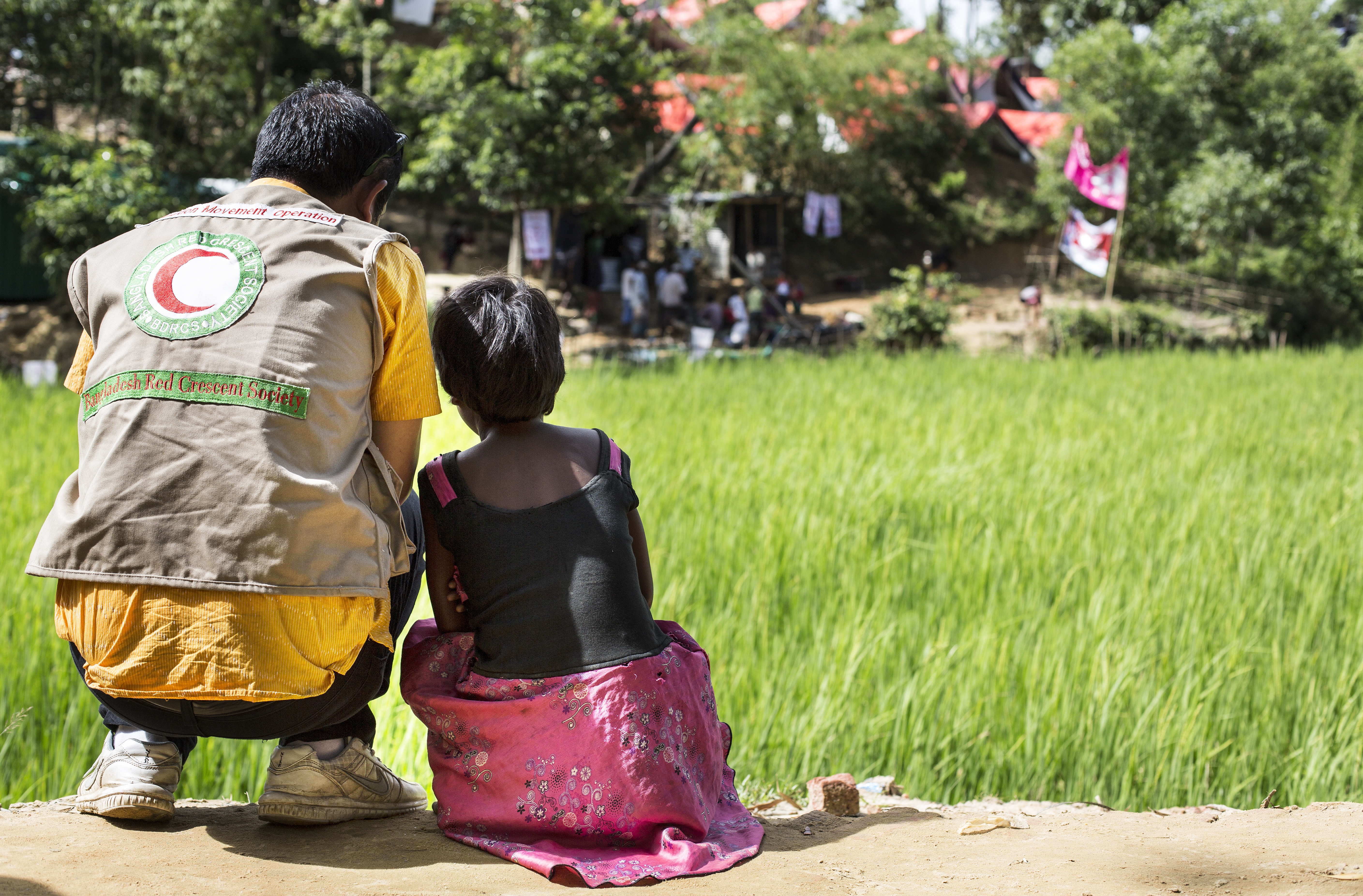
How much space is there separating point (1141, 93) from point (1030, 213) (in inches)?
118

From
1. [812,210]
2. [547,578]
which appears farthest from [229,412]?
[812,210]

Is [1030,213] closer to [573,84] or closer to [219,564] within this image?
[573,84]

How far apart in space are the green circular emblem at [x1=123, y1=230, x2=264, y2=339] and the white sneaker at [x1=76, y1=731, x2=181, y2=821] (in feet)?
2.23

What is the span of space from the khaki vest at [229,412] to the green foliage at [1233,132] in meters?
15.7

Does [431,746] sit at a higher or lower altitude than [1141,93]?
lower

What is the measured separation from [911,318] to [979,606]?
10.5 meters

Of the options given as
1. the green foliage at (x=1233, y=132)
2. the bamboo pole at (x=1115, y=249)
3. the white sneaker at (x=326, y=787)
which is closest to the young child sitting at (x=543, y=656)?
the white sneaker at (x=326, y=787)

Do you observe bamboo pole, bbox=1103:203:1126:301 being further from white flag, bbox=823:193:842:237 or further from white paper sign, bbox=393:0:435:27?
white paper sign, bbox=393:0:435:27

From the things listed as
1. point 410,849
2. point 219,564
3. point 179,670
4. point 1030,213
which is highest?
point 1030,213

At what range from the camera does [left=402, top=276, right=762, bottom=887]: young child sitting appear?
59.6 inches

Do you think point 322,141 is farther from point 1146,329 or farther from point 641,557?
point 1146,329

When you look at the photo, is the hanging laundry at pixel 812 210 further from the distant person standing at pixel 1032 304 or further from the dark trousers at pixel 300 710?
the dark trousers at pixel 300 710

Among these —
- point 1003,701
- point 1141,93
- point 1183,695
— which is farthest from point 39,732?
point 1141,93

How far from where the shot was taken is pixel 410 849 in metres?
1.54
